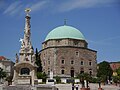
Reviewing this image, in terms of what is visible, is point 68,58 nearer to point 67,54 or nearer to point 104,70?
point 67,54

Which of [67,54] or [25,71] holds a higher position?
[67,54]

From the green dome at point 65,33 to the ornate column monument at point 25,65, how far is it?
980 inches

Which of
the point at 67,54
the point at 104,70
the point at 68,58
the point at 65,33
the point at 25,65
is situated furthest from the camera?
the point at 104,70

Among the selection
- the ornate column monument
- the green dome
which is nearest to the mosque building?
the green dome

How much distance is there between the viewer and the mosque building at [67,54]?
63219 millimetres

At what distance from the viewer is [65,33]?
67625mm

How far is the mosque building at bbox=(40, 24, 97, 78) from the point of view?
6322 cm

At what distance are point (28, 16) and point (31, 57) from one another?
21.0ft

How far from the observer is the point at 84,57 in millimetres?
65188

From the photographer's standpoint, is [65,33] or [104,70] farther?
[104,70]

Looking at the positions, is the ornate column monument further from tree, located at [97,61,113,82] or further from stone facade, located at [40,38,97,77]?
tree, located at [97,61,113,82]

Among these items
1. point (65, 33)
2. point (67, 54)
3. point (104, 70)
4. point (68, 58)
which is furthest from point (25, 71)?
point (104, 70)

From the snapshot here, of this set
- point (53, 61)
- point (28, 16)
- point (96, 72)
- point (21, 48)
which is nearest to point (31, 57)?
point (21, 48)

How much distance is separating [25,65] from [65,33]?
2816cm
